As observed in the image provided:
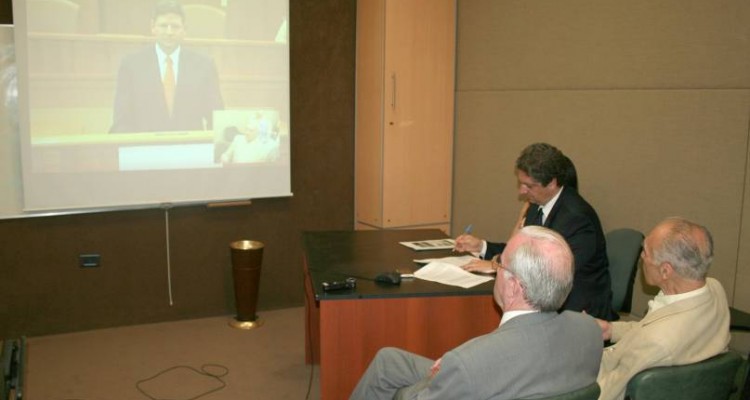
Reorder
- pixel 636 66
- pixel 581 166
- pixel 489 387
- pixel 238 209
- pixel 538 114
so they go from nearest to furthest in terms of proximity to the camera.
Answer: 1. pixel 489 387
2. pixel 636 66
3. pixel 581 166
4. pixel 538 114
5. pixel 238 209

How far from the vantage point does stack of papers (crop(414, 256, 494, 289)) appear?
3027 millimetres

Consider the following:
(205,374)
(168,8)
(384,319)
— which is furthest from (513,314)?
(168,8)

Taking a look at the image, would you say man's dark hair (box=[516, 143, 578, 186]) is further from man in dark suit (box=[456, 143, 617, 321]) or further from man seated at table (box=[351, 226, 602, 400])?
man seated at table (box=[351, 226, 602, 400])

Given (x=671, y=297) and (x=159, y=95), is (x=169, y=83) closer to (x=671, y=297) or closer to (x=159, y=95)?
(x=159, y=95)

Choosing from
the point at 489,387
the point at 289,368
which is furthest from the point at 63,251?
the point at 489,387

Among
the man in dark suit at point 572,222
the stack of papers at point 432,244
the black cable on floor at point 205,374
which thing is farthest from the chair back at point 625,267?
the black cable on floor at point 205,374

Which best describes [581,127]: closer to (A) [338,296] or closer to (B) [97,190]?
(A) [338,296]

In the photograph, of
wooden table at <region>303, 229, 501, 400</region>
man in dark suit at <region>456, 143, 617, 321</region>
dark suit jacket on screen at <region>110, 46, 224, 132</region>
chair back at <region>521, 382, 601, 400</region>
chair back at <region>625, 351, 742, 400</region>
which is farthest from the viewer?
dark suit jacket on screen at <region>110, 46, 224, 132</region>

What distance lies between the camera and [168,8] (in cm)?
445

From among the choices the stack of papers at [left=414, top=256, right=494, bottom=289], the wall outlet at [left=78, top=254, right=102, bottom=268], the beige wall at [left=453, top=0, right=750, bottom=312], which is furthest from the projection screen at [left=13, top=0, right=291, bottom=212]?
the stack of papers at [left=414, top=256, right=494, bottom=289]

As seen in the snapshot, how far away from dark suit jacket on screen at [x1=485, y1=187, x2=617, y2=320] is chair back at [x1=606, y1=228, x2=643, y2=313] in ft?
0.45

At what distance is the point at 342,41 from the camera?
5.14m

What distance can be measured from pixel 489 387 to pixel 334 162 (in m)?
3.60

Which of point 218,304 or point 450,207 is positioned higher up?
point 450,207
